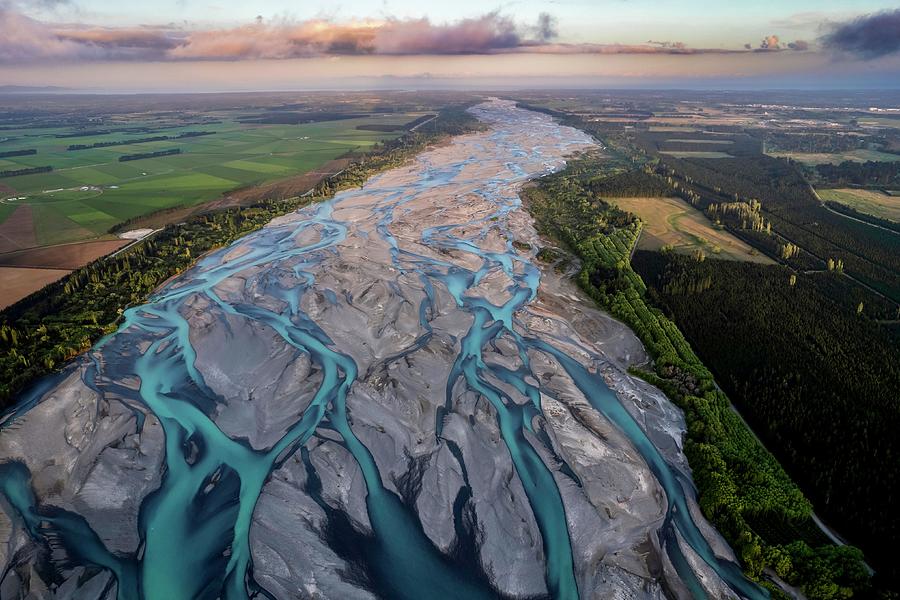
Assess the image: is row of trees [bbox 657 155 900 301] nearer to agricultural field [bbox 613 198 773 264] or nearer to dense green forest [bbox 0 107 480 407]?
agricultural field [bbox 613 198 773 264]

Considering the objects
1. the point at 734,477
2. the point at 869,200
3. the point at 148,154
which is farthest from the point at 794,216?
the point at 148,154

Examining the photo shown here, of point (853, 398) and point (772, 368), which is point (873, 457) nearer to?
point (853, 398)

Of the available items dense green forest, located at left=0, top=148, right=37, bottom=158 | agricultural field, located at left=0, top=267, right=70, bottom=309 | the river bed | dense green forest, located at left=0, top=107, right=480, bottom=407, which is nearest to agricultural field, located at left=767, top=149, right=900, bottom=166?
the river bed

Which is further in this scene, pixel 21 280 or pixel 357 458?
pixel 21 280

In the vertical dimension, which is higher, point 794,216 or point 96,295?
point 96,295

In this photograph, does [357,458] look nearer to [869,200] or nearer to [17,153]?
[869,200]

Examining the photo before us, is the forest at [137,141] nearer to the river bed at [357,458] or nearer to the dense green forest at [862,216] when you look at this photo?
the river bed at [357,458]

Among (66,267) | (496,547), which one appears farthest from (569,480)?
(66,267)
